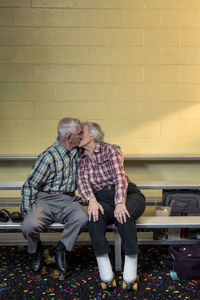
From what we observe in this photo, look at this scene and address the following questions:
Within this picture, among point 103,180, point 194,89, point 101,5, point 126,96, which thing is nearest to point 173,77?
point 194,89

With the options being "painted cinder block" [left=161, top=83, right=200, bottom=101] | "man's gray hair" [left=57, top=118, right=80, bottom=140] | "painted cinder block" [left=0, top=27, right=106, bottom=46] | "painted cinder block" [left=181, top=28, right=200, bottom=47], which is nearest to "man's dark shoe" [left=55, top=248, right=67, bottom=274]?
"man's gray hair" [left=57, top=118, right=80, bottom=140]

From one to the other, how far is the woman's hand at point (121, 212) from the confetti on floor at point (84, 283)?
1.63 ft

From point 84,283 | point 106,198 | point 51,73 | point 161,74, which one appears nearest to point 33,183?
point 106,198

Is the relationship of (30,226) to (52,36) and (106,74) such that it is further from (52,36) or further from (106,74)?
(52,36)

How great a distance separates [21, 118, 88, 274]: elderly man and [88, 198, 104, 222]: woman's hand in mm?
65

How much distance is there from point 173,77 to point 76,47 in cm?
115

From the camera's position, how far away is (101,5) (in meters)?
4.42

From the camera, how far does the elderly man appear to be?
3.21 m

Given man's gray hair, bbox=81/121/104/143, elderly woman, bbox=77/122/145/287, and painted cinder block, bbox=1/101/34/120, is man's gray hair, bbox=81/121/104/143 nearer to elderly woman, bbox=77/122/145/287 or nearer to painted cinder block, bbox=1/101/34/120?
elderly woman, bbox=77/122/145/287

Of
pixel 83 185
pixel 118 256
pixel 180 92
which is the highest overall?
pixel 180 92

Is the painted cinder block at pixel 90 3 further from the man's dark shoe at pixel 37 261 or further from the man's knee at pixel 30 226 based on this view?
the man's dark shoe at pixel 37 261

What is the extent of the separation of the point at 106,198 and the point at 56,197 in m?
0.43

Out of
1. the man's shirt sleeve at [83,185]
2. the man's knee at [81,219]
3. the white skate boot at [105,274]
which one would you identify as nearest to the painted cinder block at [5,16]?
the man's shirt sleeve at [83,185]

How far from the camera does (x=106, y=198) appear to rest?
342cm
